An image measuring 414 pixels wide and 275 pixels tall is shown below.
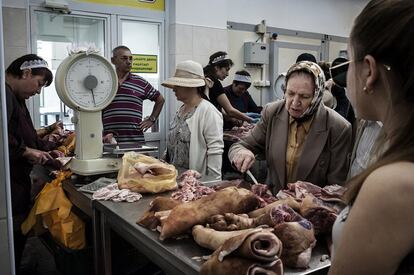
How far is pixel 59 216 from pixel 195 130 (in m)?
0.94

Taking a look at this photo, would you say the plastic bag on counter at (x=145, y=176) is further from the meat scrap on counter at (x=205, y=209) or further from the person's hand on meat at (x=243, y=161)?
the meat scrap on counter at (x=205, y=209)

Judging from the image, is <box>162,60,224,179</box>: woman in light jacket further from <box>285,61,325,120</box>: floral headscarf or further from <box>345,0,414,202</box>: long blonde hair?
<box>345,0,414,202</box>: long blonde hair

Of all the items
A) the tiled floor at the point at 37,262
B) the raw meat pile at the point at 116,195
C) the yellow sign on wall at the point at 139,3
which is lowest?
the tiled floor at the point at 37,262

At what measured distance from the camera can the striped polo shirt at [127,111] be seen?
→ 11.8 feet

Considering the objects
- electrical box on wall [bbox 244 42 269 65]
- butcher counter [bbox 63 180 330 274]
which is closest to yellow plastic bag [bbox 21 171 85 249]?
butcher counter [bbox 63 180 330 274]

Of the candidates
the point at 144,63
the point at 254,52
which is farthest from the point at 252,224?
the point at 254,52

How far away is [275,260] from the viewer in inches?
39.8

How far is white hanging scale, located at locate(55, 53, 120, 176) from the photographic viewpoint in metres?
2.04

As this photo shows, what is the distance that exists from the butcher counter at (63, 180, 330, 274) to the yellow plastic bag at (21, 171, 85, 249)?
0.17ft

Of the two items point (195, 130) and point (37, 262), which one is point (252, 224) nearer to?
point (195, 130)

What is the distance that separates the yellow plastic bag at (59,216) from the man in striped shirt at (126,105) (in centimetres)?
138

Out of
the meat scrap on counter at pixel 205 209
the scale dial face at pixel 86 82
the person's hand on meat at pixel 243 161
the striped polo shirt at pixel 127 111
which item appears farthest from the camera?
the striped polo shirt at pixel 127 111

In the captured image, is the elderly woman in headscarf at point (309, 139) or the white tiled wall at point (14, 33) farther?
the white tiled wall at point (14, 33)

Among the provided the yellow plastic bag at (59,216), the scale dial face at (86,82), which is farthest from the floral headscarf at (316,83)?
the yellow plastic bag at (59,216)
